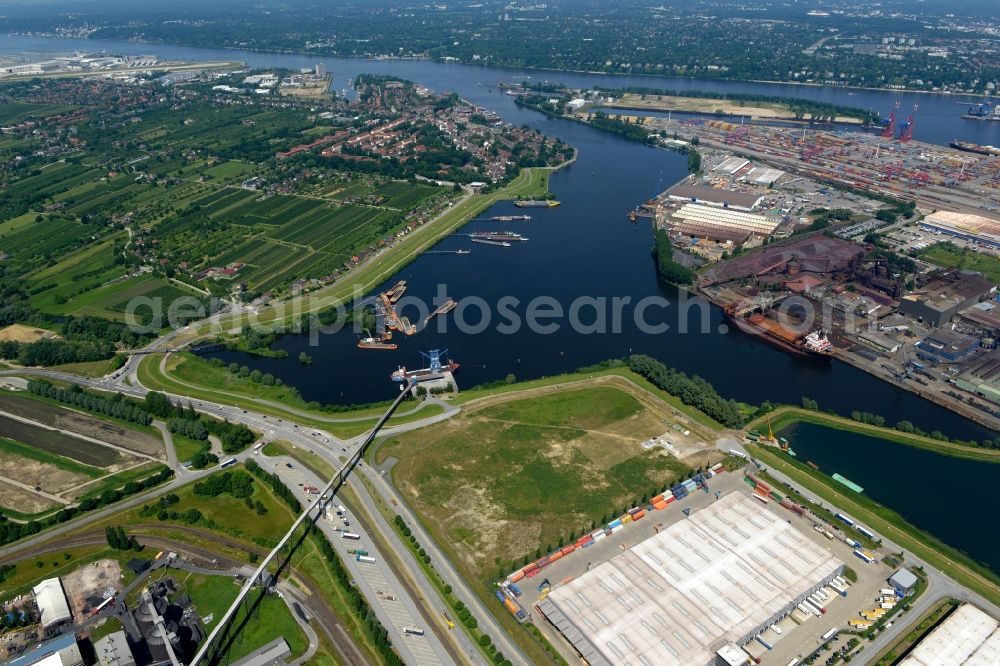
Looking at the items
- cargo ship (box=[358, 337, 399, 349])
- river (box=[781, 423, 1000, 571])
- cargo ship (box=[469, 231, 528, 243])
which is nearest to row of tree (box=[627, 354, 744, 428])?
river (box=[781, 423, 1000, 571])

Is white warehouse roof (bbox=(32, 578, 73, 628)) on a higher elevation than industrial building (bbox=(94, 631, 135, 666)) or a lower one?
lower

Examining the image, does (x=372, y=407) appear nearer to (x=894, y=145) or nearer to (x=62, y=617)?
(x=62, y=617)

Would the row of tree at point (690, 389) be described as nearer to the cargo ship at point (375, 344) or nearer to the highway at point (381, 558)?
the highway at point (381, 558)

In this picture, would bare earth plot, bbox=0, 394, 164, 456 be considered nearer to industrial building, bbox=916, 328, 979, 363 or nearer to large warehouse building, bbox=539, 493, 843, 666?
large warehouse building, bbox=539, 493, 843, 666

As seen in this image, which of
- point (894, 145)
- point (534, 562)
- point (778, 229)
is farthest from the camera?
point (894, 145)

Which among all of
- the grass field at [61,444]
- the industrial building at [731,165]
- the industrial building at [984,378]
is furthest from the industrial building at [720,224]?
the grass field at [61,444]

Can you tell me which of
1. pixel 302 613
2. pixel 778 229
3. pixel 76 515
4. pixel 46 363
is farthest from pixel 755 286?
pixel 46 363

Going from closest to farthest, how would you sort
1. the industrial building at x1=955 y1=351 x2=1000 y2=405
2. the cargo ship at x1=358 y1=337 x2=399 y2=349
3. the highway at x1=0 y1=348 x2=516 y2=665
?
the highway at x1=0 y1=348 x2=516 y2=665 → the industrial building at x1=955 y1=351 x2=1000 y2=405 → the cargo ship at x1=358 y1=337 x2=399 y2=349
